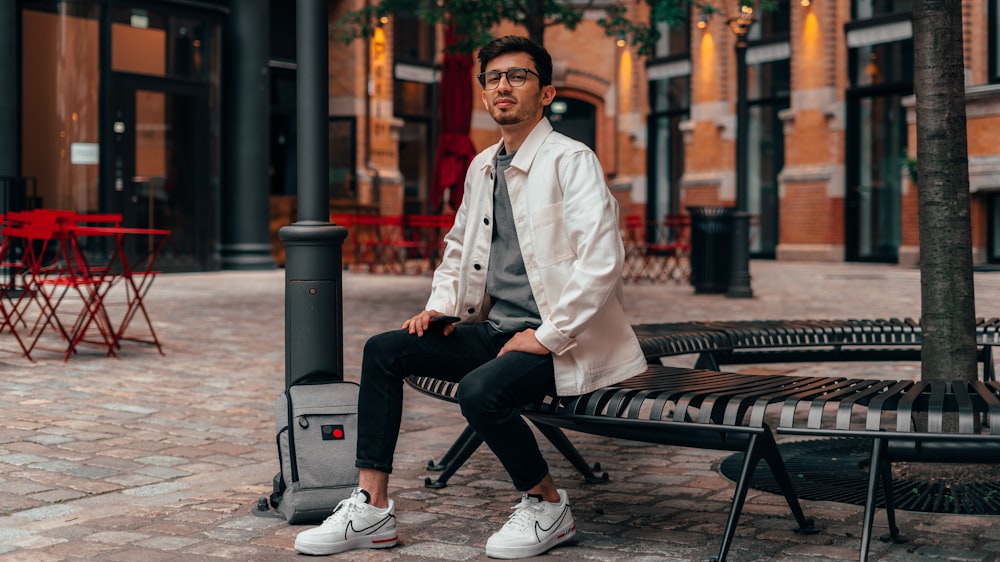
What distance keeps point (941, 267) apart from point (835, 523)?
1127 mm

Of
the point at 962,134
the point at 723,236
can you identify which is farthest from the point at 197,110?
the point at 962,134

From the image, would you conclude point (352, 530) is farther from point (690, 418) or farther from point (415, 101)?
point (415, 101)

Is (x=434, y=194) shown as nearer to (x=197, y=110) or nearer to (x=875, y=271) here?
(x=197, y=110)

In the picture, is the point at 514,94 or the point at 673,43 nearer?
the point at 514,94

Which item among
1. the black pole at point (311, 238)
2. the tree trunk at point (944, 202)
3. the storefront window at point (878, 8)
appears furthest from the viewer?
the storefront window at point (878, 8)

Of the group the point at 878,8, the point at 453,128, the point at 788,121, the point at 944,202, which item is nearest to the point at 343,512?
the point at 944,202

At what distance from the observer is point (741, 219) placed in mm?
15391

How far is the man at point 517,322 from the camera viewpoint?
12.3 ft

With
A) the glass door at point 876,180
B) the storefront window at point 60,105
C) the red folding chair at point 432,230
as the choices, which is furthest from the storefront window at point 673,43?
the storefront window at point 60,105

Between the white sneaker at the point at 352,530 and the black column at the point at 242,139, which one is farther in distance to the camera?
the black column at the point at 242,139

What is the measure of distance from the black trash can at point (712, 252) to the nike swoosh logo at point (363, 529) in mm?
11744

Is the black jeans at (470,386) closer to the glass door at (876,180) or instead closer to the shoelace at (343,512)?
the shoelace at (343,512)

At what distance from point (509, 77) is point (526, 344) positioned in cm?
88

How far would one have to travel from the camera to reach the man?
3748 millimetres
